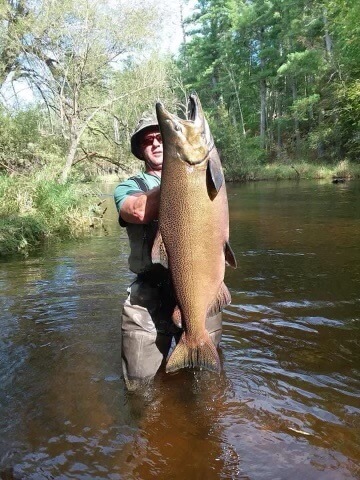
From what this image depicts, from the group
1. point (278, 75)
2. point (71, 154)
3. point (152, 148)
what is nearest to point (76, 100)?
point (71, 154)

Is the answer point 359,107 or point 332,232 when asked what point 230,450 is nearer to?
point 332,232

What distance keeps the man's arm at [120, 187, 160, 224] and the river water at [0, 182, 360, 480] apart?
1.51 metres

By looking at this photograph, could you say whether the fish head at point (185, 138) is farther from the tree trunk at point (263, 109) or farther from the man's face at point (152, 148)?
the tree trunk at point (263, 109)

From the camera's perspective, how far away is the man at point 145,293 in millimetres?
3086

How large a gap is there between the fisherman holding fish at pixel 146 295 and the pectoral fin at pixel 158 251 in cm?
28

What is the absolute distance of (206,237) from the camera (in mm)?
2617

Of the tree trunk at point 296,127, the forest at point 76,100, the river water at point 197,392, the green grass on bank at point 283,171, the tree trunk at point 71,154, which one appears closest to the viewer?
the river water at point 197,392

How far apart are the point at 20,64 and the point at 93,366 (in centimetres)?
1503

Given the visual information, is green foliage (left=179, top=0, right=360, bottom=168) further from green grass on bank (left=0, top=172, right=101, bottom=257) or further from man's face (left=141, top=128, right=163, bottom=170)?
man's face (left=141, top=128, right=163, bottom=170)

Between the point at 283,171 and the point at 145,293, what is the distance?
29.6 metres

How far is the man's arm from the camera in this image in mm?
2719

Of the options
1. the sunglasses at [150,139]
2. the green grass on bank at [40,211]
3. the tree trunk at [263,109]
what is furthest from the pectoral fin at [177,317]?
the tree trunk at [263,109]

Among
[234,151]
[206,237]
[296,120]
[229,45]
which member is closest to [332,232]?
[206,237]

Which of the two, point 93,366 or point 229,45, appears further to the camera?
point 229,45
